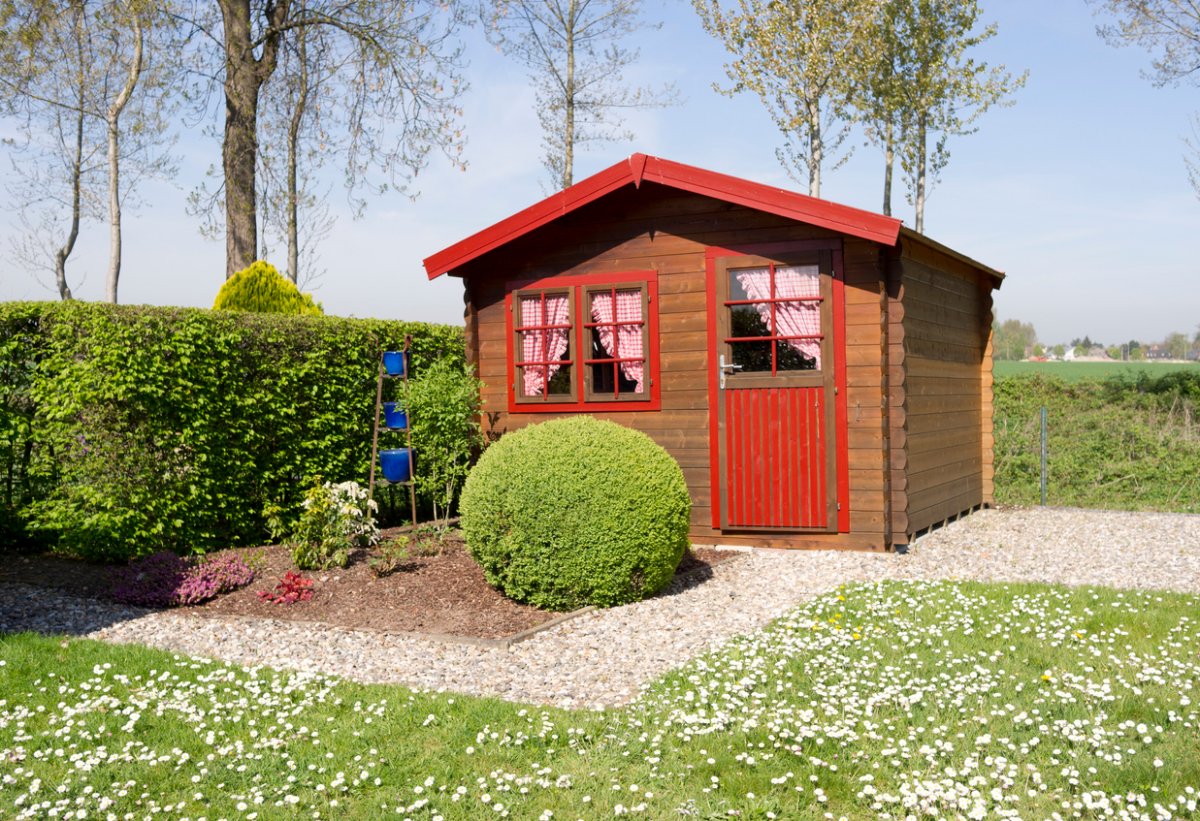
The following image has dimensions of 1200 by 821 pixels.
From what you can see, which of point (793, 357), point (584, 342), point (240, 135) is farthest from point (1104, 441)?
point (240, 135)

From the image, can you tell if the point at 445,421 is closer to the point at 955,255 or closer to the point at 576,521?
the point at 576,521

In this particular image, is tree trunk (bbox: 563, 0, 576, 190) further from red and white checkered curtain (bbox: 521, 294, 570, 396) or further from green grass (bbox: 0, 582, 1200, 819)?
green grass (bbox: 0, 582, 1200, 819)

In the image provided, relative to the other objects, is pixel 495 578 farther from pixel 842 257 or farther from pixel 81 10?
pixel 81 10

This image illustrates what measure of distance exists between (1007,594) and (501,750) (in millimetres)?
4413

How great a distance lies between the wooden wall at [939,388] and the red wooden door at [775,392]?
62cm

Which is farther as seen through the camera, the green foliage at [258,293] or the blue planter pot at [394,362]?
the green foliage at [258,293]

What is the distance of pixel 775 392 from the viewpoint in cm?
887

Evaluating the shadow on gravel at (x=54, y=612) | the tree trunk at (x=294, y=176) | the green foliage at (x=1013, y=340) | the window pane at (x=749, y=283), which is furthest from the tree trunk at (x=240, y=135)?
the green foliage at (x=1013, y=340)

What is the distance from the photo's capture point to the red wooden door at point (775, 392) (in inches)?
343

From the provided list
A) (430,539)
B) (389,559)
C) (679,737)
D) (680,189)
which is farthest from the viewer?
(680,189)

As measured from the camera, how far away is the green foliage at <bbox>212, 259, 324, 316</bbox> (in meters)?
12.3

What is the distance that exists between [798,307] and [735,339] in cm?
62

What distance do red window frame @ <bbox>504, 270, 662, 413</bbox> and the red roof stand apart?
1.83 ft

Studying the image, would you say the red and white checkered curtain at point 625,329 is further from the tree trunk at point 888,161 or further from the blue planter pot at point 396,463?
the tree trunk at point 888,161
